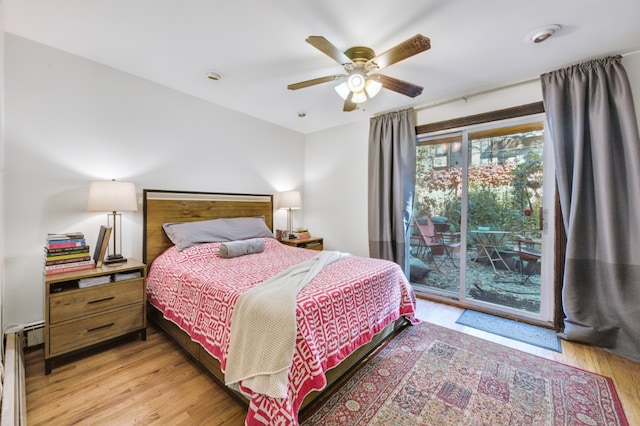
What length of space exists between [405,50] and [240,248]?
217 cm

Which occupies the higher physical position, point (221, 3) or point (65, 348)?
point (221, 3)

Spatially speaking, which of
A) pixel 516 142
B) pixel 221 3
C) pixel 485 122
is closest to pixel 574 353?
pixel 516 142

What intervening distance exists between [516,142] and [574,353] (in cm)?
202

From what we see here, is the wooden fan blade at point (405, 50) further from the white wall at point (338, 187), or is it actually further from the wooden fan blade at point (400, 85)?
the white wall at point (338, 187)

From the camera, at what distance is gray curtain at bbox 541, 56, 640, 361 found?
209 centimetres

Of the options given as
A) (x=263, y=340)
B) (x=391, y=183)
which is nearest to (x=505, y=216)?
(x=391, y=183)

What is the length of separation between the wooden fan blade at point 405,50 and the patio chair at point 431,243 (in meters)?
2.17

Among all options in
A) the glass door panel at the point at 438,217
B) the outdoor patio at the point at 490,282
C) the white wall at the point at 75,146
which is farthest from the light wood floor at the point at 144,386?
the glass door panel at the point at 438,217

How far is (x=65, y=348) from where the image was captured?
187cm

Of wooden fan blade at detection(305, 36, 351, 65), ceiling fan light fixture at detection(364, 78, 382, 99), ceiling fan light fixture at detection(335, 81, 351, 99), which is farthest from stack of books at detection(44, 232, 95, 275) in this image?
ceiling fan light fixture at detection(364, 78, 382, 99)

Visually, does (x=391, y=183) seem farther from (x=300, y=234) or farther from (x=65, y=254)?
(x=65, y=254)

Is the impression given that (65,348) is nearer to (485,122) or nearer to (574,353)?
(574,353)

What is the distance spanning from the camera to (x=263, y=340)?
1337mm

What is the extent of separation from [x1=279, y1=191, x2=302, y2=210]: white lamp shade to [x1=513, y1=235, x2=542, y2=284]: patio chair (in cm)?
271
